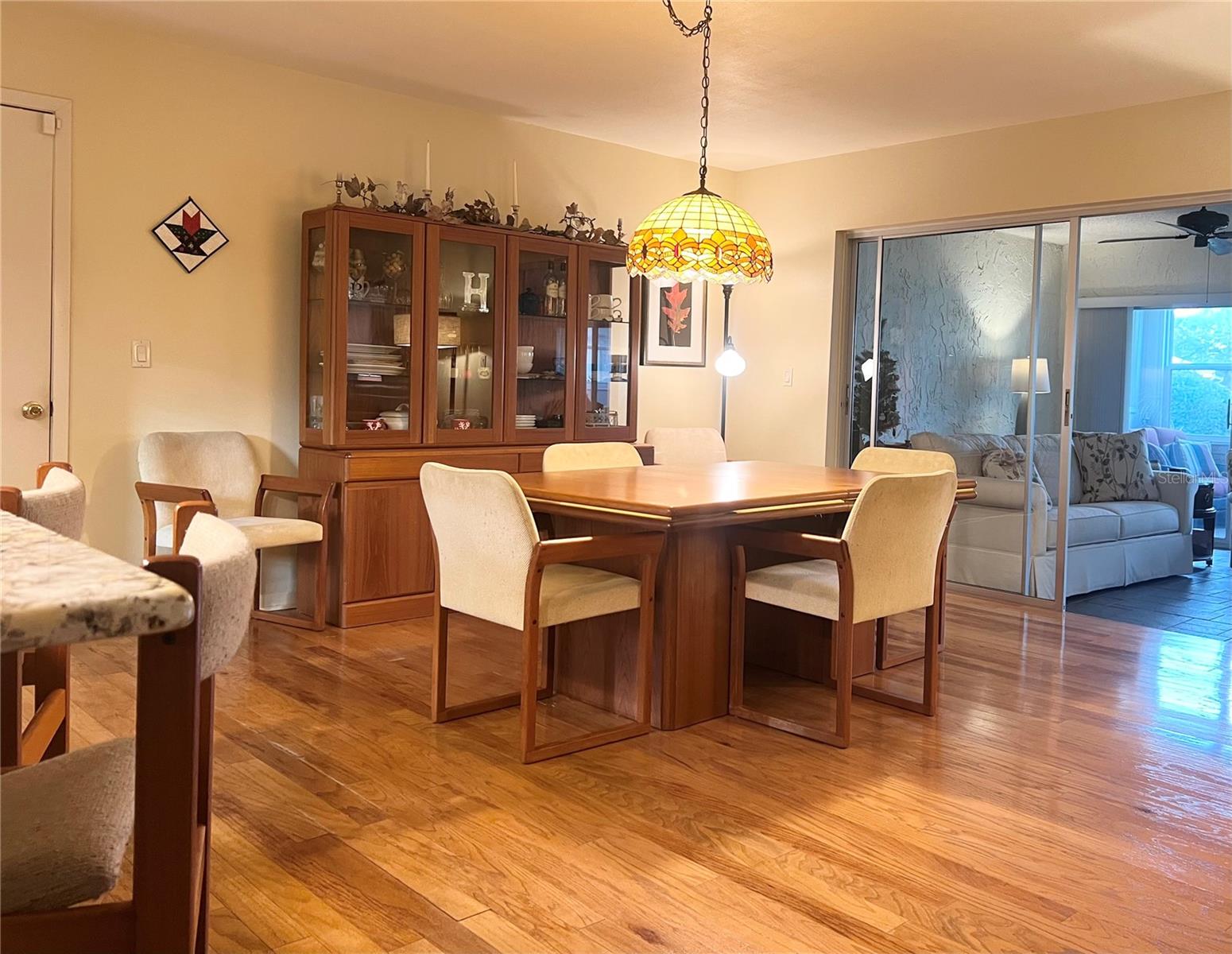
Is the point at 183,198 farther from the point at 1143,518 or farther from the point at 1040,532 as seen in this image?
the point at 1143,518

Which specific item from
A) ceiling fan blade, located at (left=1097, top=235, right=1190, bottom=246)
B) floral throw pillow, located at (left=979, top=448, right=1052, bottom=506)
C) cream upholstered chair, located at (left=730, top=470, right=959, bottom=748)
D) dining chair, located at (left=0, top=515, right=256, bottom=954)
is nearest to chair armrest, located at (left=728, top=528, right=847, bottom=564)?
cream upholstered chair, located at (left=730, top=470, right=959, bottom=748)

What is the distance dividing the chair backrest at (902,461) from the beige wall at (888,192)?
163 cm

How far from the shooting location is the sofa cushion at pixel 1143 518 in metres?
5.95

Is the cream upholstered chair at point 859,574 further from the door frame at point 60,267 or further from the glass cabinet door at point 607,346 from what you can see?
Result: the door frame at point 60,267

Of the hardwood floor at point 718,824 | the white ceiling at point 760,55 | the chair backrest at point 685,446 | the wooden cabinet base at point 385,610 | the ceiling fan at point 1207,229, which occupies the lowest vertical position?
the hardwood floor at point 718,824

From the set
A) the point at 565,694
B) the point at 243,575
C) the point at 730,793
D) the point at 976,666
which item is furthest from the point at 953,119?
the point at 243,575

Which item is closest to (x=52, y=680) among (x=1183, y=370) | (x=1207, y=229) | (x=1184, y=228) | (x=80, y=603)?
(x=80, y=603)

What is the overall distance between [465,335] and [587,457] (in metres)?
1.21

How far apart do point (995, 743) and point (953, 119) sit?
3.36 m

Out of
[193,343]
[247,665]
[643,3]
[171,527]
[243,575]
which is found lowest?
[247,665]

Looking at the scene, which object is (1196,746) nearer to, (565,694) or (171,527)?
(565,694)

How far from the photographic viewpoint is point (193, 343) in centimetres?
442

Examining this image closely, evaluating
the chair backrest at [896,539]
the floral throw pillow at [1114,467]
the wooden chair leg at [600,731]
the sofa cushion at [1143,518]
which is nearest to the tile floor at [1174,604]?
the sofa cushion at [1143,518]

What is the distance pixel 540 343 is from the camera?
5.23m
